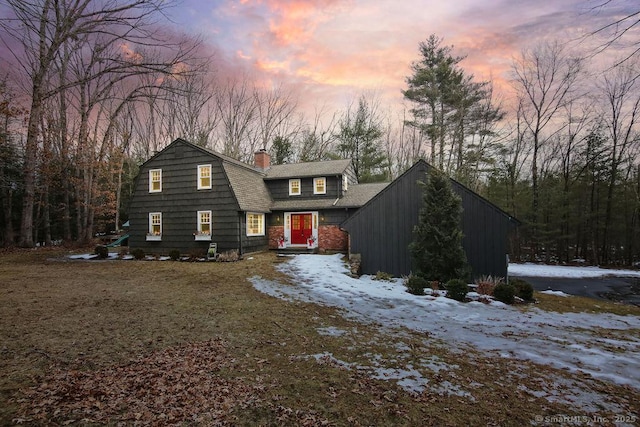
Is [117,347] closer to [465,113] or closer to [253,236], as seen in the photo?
[253,236]

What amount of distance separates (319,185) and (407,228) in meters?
8.61

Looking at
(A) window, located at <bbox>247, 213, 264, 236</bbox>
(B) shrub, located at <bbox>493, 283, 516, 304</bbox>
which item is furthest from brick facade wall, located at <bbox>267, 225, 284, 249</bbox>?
(B) shrub, located at <bbox>493, 283, 516, 304</bbox>

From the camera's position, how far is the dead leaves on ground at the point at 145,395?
3023 millimetres

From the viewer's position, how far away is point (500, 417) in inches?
131

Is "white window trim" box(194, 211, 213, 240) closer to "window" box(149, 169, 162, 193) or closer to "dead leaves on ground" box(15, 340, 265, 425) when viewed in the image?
"window" box(149, 169, 162, 193)

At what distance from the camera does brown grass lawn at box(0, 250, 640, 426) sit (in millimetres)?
3215

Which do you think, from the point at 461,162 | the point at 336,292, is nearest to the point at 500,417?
the point at 336,292

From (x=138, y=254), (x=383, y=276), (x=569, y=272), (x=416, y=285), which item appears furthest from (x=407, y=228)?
(x=138, y=254)

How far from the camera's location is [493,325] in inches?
284

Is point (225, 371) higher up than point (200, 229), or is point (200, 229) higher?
point (200, 229)

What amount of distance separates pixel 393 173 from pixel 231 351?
3104cm

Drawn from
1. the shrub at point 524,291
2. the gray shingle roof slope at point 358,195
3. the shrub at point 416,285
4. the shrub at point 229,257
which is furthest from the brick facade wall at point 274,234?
the shrub at point 524,291

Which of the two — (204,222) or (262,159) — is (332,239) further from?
(262,159)

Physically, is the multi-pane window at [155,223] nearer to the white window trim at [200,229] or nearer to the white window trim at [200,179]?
the white window trim at [200,229]
